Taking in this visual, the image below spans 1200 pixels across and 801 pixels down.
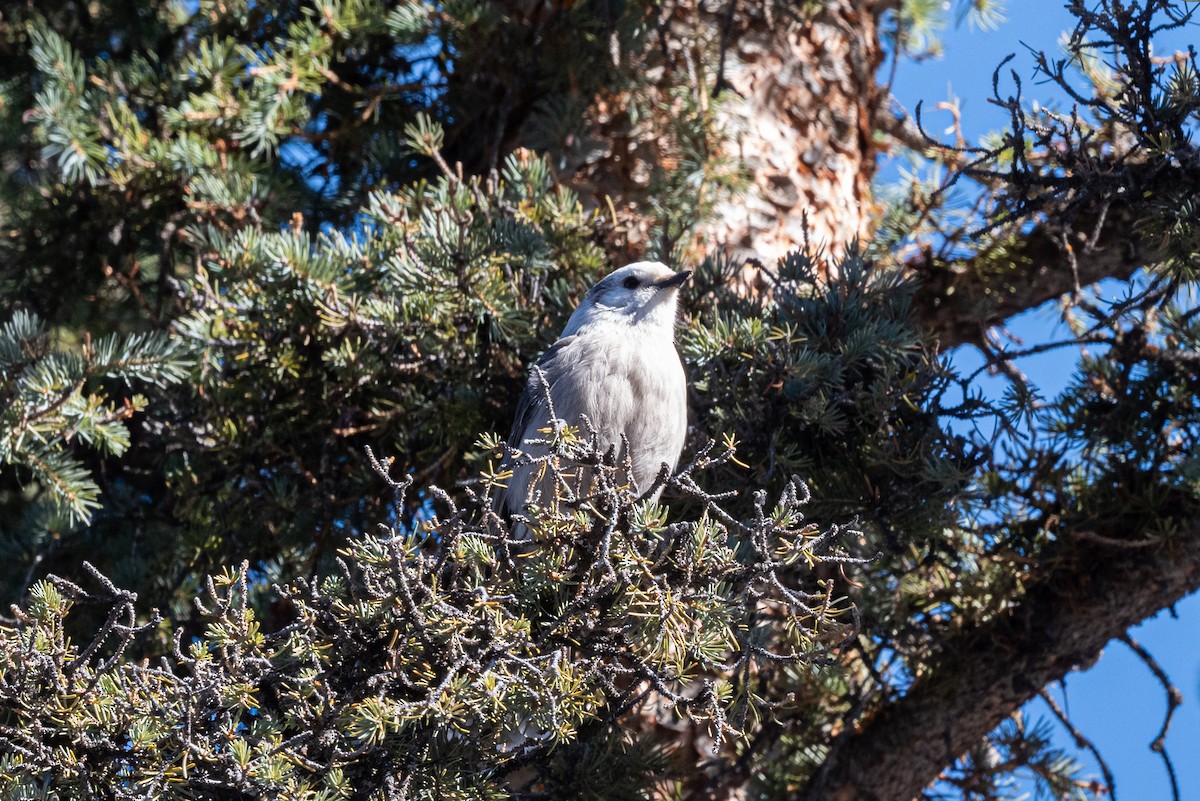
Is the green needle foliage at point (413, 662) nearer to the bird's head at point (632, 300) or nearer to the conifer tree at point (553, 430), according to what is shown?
the conifer tree at point (553, 430)

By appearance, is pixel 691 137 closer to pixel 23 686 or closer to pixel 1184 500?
pixel 1184 500

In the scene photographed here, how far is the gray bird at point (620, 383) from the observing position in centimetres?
370

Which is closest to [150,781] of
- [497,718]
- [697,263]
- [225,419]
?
[497,718]

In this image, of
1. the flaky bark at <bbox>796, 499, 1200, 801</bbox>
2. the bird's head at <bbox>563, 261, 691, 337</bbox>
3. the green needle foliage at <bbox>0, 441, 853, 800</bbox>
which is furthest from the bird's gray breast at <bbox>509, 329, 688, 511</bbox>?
the flaky bark at <bbox>796, 499, 1200, 801</bbox>

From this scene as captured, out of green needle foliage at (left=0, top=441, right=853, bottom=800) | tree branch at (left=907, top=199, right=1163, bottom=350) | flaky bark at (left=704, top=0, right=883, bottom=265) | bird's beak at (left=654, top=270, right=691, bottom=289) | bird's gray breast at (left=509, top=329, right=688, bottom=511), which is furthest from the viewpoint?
flaky bark at (left=704, top=0, right=883, bottom=265)

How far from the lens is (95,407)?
11.8 feet

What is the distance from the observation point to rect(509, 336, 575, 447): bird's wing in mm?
3771

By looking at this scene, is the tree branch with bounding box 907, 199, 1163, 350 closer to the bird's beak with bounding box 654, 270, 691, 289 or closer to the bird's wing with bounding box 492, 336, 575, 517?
the bird's beak with bounding box 654, 270, 691, 289

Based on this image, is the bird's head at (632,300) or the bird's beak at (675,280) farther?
the bird's head at (632,300)

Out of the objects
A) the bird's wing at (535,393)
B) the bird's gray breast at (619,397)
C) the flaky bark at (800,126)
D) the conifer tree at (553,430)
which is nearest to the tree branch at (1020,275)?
the conifer tree at (553,430)

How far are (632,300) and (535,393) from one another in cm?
56

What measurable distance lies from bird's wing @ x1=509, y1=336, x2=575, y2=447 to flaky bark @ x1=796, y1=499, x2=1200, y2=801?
65.6 inches

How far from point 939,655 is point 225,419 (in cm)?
277

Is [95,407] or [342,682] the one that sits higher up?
[95,407]
